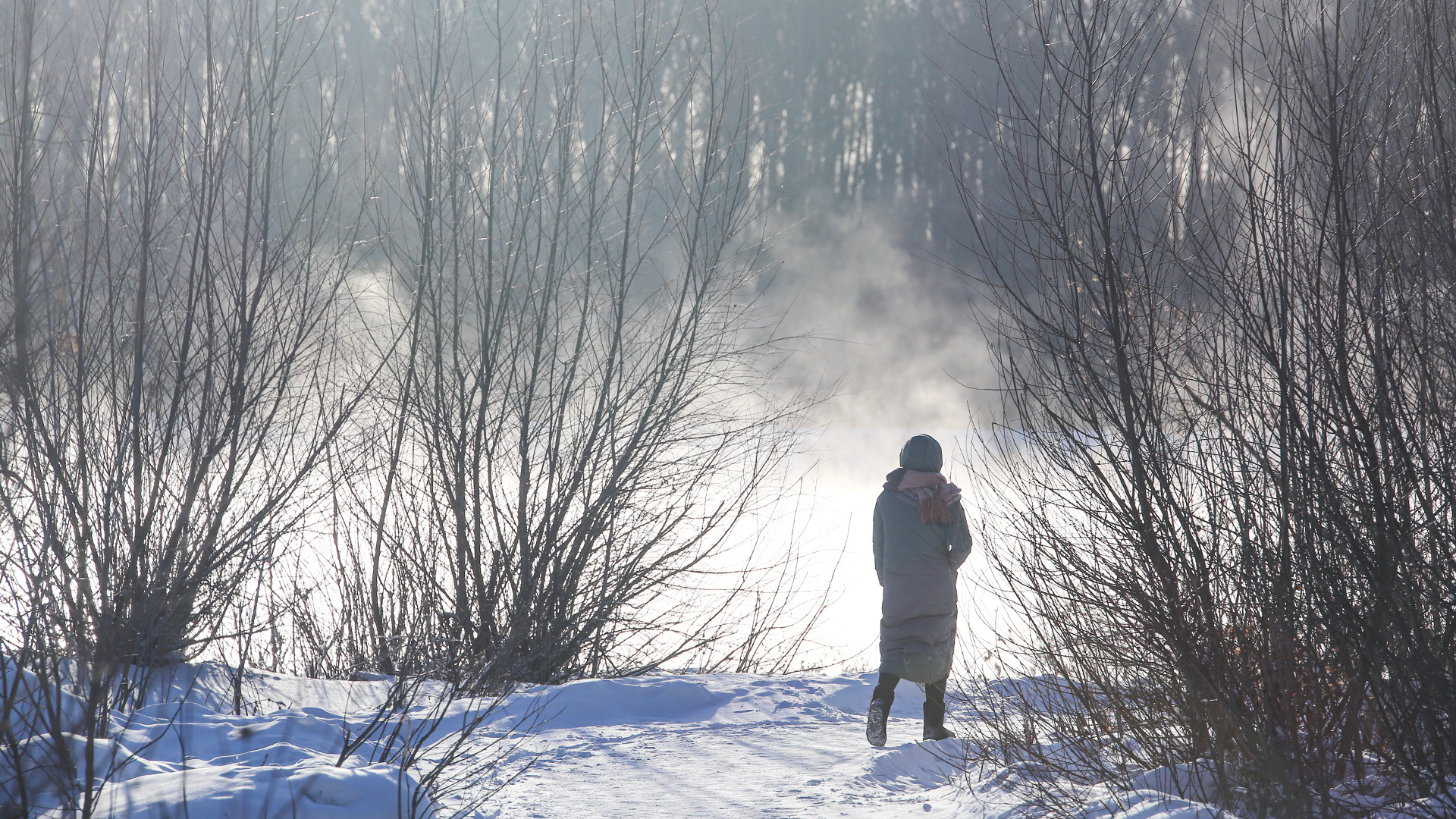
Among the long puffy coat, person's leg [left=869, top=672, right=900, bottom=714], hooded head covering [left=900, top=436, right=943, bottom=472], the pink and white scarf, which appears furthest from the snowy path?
hooded head covering [left=900, top=436, right=943, bottom=472]

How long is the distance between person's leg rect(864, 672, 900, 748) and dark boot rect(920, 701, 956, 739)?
0.20 metres

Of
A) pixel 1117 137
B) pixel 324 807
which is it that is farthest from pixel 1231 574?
pixel 324 807

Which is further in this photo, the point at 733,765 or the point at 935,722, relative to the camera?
the point at 935,722

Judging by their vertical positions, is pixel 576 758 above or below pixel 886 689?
below

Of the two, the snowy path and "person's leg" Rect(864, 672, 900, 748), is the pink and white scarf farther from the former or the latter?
the snowy path

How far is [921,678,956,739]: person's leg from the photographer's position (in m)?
4.59

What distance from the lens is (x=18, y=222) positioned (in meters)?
4.32

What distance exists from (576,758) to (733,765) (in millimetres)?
743

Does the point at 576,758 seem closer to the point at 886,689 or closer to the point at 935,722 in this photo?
the point at 886,689

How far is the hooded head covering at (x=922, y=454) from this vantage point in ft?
15.1

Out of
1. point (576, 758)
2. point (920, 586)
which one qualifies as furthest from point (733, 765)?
point (920, 586)

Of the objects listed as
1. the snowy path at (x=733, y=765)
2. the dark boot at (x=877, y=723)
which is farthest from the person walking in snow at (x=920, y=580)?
the snowy path at (x=733, y=765)

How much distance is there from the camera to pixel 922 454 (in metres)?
4.60

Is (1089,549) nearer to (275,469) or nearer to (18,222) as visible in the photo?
(275,469)
